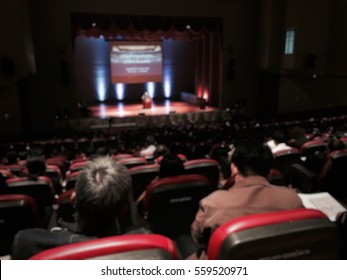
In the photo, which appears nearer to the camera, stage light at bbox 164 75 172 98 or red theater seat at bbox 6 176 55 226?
red theater seat at bbox 6 176 55 226

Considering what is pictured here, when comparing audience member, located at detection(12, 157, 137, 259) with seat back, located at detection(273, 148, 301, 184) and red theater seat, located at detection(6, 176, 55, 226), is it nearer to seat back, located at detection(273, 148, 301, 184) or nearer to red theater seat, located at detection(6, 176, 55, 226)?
red theater seat, located at detection(6, 176, 55, 226)

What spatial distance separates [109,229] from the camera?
150cm

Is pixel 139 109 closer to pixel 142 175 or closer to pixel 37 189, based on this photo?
pixel 142 175

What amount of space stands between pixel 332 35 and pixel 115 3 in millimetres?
8523

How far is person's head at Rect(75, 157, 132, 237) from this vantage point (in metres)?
1.44

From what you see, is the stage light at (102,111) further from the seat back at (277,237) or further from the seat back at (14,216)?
the seat back at (277,237)

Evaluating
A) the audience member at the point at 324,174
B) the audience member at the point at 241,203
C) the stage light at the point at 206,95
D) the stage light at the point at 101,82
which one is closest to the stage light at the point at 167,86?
the stage light at the point at 206,95

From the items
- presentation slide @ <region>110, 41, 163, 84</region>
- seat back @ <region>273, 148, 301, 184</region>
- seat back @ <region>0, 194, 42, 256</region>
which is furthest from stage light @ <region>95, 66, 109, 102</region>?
seat back @ <region>0, 194, 42, 256</region>

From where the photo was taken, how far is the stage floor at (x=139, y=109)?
13.9 m

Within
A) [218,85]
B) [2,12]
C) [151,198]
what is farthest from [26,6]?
[151,198]

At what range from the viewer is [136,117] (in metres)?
13.3

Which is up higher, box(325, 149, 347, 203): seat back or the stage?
box(325, 149, 347, 203): seat back

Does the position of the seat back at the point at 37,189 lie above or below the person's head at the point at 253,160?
below

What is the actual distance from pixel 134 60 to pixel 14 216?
13.5 metres
